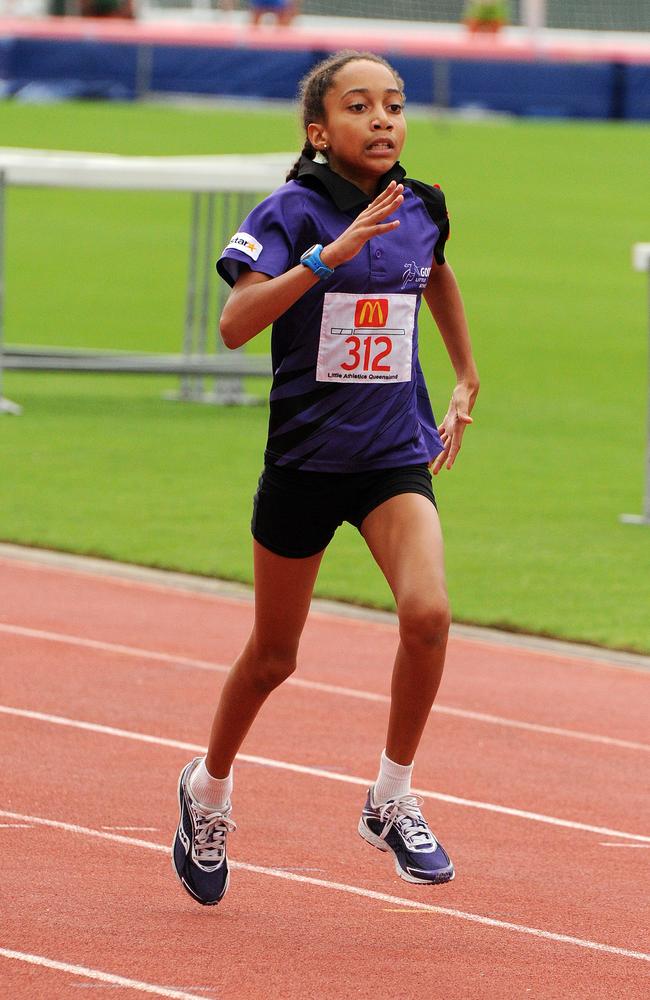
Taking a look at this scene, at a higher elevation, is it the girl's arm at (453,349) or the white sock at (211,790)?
the girl's arm at (453,349)

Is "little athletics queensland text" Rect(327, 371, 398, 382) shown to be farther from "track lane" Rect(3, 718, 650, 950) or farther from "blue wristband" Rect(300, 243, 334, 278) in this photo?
"track lane" Rect(3, 718, 650, 950)

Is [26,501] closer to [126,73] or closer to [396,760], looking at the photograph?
[396,760]

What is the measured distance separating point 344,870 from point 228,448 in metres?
9.03

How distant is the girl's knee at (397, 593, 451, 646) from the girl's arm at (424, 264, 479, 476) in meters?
0.56

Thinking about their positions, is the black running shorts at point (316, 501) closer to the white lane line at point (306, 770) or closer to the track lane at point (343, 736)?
the white lane line at point (306, 770)

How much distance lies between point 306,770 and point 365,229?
2.64 metres

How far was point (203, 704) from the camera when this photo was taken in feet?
24.6

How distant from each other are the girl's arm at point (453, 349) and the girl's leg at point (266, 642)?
511mm

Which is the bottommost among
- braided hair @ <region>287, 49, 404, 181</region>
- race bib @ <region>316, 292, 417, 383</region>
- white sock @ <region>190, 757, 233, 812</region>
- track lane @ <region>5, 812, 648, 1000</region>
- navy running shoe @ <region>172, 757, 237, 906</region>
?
track lane @ <region>5, 812, 648, 1000</region>

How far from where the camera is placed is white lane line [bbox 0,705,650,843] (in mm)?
6125

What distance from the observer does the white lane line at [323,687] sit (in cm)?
730

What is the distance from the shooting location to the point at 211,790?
5.05 meters

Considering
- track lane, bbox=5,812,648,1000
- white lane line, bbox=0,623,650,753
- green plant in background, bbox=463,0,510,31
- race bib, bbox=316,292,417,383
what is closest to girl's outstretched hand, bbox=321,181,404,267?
race bib, bbox=316,292,417,383

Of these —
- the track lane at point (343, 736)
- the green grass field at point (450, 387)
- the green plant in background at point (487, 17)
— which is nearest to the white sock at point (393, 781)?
the track lane at point (343, 736)
